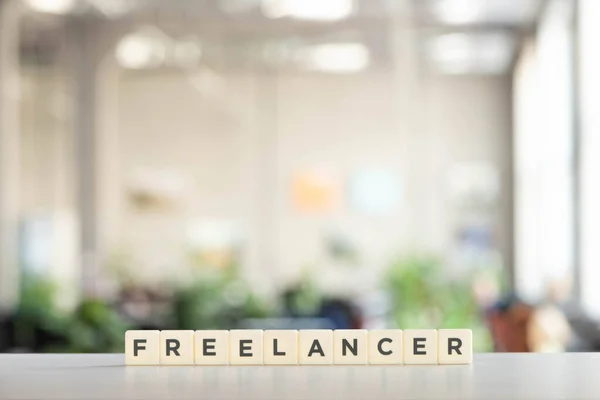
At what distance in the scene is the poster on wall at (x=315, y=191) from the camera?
12.1 m

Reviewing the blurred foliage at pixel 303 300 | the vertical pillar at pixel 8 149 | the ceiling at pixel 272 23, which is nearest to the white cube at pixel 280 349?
the vertical pillar at pixel 8 149

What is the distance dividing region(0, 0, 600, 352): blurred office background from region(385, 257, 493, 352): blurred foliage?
131cm

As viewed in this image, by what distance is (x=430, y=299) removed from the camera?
9445 mm

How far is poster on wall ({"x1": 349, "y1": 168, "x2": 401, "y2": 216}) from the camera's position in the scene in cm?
1191

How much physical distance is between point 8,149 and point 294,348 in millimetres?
9988

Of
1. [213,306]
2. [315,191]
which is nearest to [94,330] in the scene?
[213,306]

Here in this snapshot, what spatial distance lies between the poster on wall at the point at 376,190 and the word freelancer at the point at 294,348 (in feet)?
35.1

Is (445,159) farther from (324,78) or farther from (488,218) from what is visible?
(324,78)

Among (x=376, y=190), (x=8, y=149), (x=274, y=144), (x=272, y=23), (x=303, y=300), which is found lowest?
(x=303, y=300)

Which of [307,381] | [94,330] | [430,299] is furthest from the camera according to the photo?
[430,299]

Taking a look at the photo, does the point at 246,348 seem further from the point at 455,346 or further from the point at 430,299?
the point at 430,299

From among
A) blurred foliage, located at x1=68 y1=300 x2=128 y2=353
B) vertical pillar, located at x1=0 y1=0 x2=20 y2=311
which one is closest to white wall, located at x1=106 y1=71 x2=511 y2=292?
vertical pillar, located at x1=0 y1=0 x2=20 y2=311

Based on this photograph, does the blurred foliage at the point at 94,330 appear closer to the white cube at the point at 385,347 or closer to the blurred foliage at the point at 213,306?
the blurred foliage at the point at 213,306

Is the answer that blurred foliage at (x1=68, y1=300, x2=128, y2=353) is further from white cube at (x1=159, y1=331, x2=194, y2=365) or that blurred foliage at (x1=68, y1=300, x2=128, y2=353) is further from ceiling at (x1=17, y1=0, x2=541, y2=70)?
white cube at (x1=159, y1=331, x2=194, y2=365)
